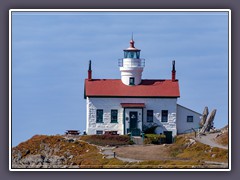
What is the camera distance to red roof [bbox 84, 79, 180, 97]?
59344 mm

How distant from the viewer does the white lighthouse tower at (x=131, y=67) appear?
193 feet

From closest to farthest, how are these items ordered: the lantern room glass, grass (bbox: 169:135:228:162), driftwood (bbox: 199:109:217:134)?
grass (bbox: 169:135:228:162), driftwood (bbox: 199:109:217:134), the lantern room glass

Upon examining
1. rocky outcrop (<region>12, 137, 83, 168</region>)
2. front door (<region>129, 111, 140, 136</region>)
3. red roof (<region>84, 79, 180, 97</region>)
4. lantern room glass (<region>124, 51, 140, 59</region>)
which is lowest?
rocky outcrop (<region>12, 137, 83, 168</region>)

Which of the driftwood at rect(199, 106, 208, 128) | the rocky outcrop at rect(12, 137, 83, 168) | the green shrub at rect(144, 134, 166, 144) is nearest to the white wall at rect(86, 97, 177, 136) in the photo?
the driftwood at rect(199, 106, 208, 128)

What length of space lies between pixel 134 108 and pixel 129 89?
1.02 m

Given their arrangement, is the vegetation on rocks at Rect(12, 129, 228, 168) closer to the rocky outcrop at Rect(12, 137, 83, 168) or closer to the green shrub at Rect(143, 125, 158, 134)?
the rocky outcrop at Rect(12, 137, 83, 168)

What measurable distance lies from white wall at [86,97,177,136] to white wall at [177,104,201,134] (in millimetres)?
241

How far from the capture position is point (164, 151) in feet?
179

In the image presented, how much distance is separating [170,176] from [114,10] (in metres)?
6.72

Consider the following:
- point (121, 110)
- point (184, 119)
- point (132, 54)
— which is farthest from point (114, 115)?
point (184, 119)

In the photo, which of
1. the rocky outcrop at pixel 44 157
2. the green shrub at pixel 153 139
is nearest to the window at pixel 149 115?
the green shrub at pixel 153 139

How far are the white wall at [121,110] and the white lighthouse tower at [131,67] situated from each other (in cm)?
102
